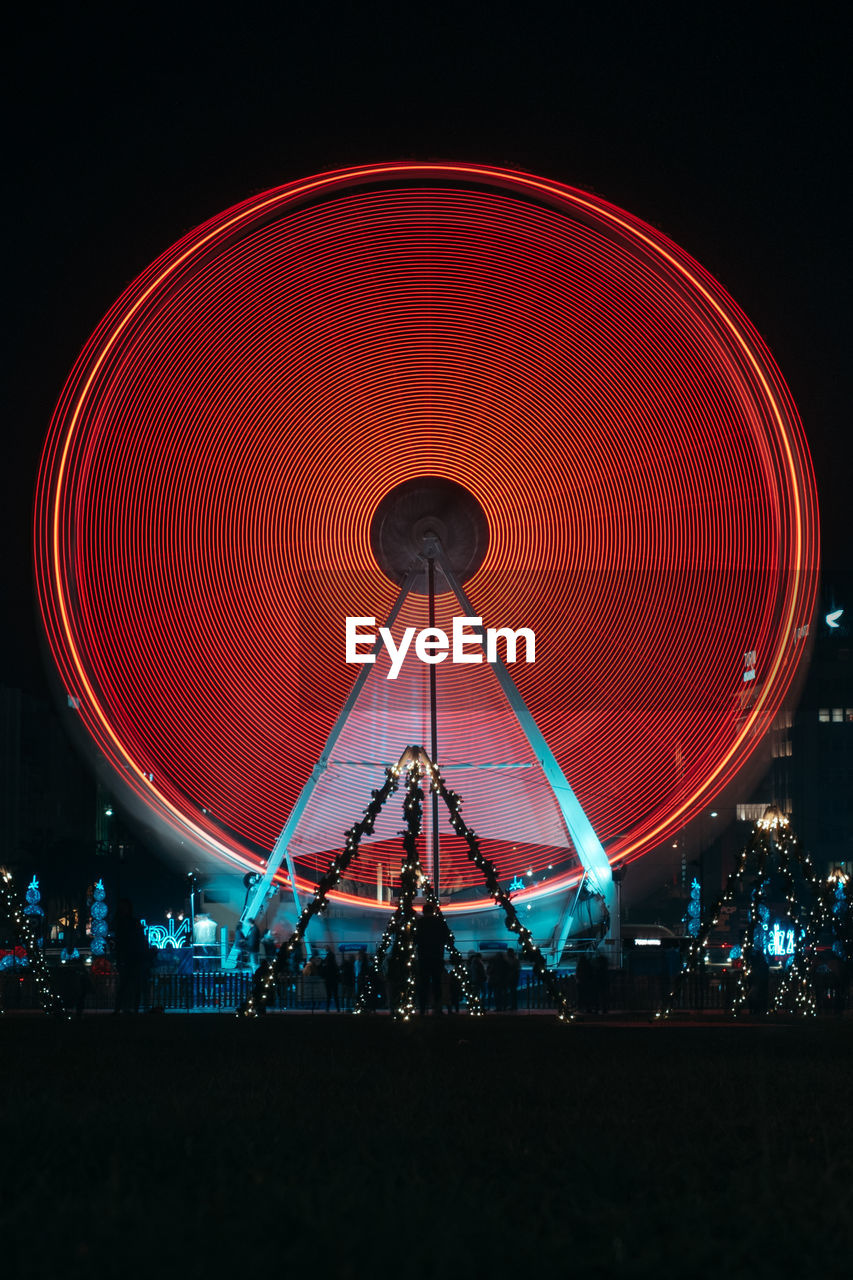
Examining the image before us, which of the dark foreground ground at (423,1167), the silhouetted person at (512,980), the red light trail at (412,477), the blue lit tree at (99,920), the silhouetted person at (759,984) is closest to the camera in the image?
the dark foreground ground at (423,1167)

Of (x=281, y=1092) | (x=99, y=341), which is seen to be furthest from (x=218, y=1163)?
(x=99, y=341)

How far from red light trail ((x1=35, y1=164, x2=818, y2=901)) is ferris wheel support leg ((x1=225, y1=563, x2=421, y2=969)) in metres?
0.69

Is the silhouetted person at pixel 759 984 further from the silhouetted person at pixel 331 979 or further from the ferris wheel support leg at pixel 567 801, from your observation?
the ferris wheel support leg at pixel 567 801

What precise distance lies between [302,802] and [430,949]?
1276 cm

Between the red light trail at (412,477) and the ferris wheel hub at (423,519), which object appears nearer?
the red light trail at (412,477)

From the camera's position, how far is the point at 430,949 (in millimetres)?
16609

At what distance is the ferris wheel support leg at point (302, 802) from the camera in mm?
28578

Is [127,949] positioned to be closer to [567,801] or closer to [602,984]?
[602,984]

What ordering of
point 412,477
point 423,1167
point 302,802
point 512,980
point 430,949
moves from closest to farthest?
point 423,1167
point 430,949
point 512,980
point 302,802
point 412,477

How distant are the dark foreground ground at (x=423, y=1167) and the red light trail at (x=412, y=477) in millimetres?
18851

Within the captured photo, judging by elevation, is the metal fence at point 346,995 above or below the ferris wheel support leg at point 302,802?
below

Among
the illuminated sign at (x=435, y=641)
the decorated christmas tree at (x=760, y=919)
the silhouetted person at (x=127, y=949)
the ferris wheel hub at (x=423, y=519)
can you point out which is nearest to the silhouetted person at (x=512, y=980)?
the decorated christmas tree at (x=760, y=919)

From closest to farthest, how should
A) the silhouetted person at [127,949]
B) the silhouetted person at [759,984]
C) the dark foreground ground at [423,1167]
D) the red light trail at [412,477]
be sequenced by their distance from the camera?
1. the dark foreground ground at [423,1167]
2. the silhouetted person at [127,949]
3. the silhouetted person at [759,984]
4. the red light trail at [412,477]

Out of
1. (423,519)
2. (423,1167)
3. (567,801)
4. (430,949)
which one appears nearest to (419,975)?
(430,949)
